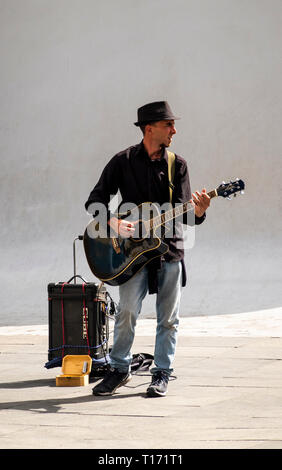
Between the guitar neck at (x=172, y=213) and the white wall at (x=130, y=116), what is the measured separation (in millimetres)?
6633

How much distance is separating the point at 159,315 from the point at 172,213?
0.61 meters

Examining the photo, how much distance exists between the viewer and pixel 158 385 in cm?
502

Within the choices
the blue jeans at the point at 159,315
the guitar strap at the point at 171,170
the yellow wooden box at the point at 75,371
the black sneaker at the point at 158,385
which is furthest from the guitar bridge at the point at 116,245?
the yellow wooden box at the point at 75,371

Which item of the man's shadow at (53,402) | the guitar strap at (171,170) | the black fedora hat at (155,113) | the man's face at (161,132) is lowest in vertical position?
the man's shadow at (53,402)

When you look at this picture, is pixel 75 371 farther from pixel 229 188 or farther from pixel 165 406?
pixel 229 188

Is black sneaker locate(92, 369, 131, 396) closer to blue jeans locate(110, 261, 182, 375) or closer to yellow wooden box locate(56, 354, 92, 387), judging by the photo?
blue jeans locate(110, 261, 182, 375)

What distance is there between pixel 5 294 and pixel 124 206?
7411 millimetres

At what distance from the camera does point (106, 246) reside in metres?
5.18

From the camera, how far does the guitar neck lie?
506cm

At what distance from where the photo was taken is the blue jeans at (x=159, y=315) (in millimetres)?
5086

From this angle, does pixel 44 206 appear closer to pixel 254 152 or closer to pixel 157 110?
pixel 254 152

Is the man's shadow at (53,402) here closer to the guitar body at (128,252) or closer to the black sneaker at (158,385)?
the black sneaker at (158,385)
